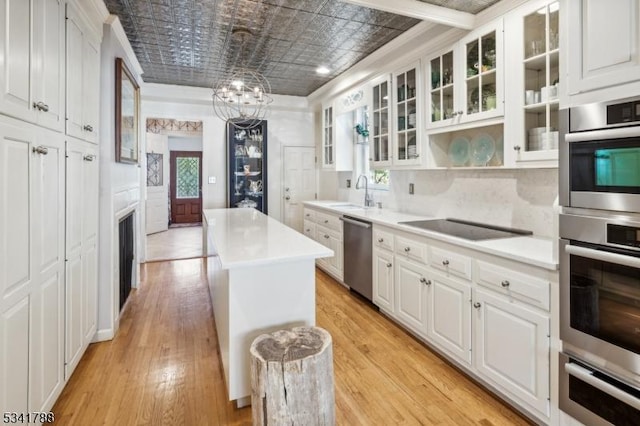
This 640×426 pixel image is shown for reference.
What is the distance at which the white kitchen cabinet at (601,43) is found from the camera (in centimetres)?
141

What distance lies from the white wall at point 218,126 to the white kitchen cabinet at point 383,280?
309 centimetres

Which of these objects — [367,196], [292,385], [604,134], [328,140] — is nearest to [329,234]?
[367,196]

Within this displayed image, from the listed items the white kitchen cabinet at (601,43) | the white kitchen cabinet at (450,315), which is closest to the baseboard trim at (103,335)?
the white kitchen cabinet at (450,315)

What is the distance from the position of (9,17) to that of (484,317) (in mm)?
2699

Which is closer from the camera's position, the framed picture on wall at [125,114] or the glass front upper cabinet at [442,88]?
the glass front upper cabinet at [442,88]

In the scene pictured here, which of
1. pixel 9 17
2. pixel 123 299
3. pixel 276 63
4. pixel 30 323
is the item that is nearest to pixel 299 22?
pixel 276 63

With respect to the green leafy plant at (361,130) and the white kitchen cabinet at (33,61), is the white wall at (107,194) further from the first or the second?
the green leafy plant at (361,130)

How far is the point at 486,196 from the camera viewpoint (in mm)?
2875

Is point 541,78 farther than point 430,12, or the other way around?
point 430,12

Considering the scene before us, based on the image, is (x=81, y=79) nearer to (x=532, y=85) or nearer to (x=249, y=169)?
(x=532, y=85)

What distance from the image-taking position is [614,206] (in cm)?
147

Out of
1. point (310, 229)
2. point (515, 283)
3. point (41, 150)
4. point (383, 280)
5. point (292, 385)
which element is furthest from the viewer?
point (310, 229)

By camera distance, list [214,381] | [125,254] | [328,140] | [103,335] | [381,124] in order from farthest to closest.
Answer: [328,140] → [381,124] → [125,254] → [103,335] → [214,381]

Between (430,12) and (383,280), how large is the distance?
2171mm
